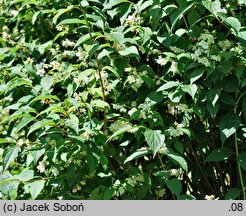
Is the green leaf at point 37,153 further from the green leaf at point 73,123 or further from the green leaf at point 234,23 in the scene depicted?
the green leaf at point 234,23

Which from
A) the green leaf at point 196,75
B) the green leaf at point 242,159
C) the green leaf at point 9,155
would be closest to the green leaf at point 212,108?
the green leaf at point 196,75

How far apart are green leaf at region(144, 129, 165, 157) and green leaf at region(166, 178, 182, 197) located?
208mm

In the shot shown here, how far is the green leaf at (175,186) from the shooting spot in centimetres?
227

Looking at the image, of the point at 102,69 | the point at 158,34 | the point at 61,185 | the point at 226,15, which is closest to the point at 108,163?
the point at 61,185

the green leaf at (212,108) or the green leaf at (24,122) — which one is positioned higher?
the green leaf at (24,122)

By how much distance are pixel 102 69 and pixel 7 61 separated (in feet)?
2.61

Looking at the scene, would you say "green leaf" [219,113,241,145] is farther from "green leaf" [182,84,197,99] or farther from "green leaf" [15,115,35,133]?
"green leaf" [15,115,35,133]

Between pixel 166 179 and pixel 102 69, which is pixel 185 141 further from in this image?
pixel 102 69

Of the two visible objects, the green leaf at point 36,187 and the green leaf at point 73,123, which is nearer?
the green leaf at point 73,123

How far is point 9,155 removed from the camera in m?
2.38

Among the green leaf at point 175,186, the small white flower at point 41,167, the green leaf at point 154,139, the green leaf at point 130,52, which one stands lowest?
the green leaf at point 175,186

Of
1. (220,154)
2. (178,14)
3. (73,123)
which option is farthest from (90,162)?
(178,14)

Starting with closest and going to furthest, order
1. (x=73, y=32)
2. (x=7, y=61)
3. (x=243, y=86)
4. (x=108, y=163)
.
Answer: (x=243, y=86) → (x=108, y=163) → (x=73, y=32) → (x=7, y=61)
